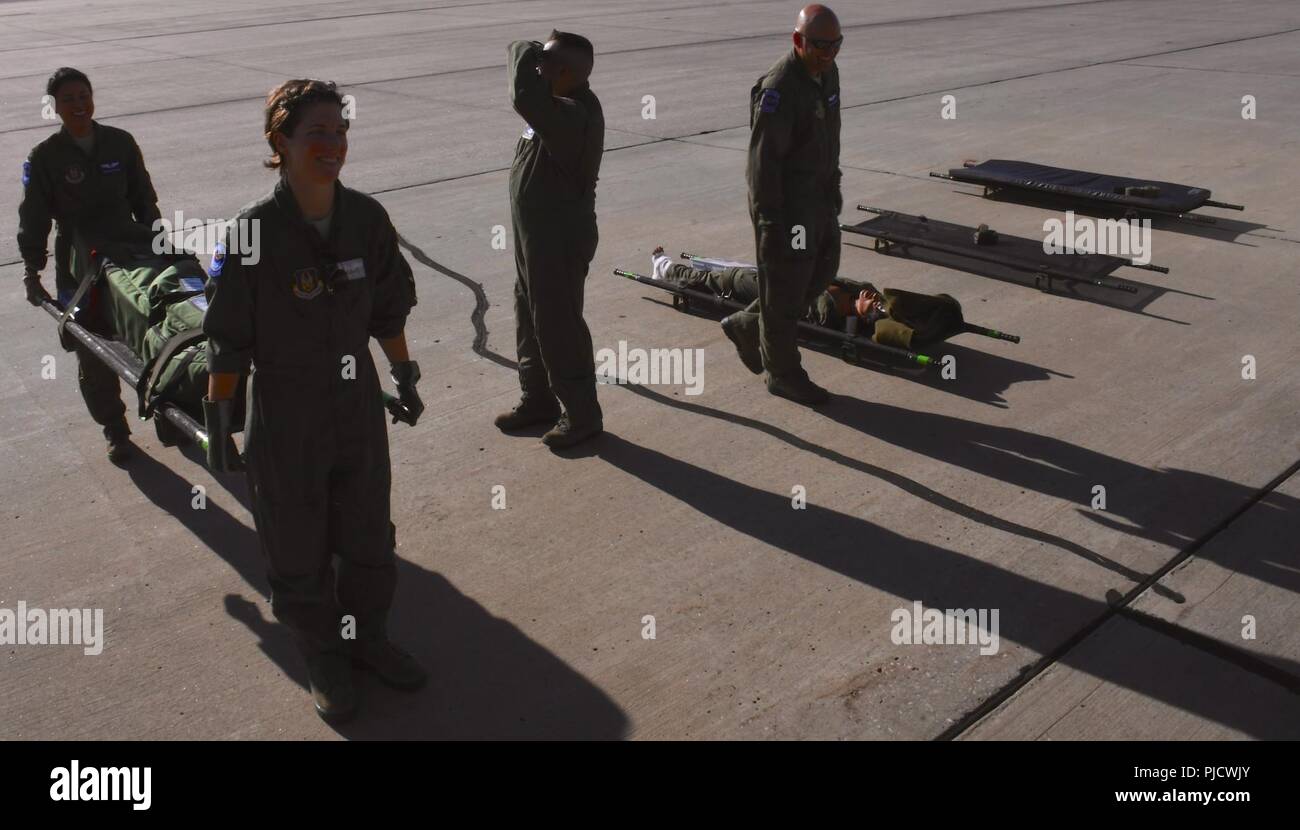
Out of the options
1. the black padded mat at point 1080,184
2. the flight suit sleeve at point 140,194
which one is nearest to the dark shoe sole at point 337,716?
the flight suit sleeve at point 140,194

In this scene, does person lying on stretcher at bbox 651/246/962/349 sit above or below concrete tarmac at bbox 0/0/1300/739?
above

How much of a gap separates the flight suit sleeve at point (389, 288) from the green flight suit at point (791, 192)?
2.41m

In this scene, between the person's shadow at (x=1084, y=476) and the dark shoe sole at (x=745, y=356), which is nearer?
the person's shadow at (x=1084, y=476)

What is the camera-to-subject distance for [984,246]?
335 inches

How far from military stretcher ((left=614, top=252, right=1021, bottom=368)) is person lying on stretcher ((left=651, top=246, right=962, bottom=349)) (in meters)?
0.05

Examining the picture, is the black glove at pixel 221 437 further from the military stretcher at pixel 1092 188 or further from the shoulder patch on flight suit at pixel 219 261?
the military stretcher at pixel 1092 188

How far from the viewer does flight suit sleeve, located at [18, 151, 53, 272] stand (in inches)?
210

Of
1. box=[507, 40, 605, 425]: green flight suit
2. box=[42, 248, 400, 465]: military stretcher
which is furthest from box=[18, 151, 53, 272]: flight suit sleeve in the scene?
box=[507, 40, 605, 425]: green flight suit

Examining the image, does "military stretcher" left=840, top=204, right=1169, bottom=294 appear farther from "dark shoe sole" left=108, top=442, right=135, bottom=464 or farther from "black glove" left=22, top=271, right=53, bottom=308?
"black glove" left=22, top=271, right=53, bottom=308

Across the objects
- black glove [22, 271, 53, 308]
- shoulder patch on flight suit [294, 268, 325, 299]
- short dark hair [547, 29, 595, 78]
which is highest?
short dark hair [547, 29, 595, 78]

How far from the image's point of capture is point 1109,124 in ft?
41.9

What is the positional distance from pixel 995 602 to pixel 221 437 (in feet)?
9.44

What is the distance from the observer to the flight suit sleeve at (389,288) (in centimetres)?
379
